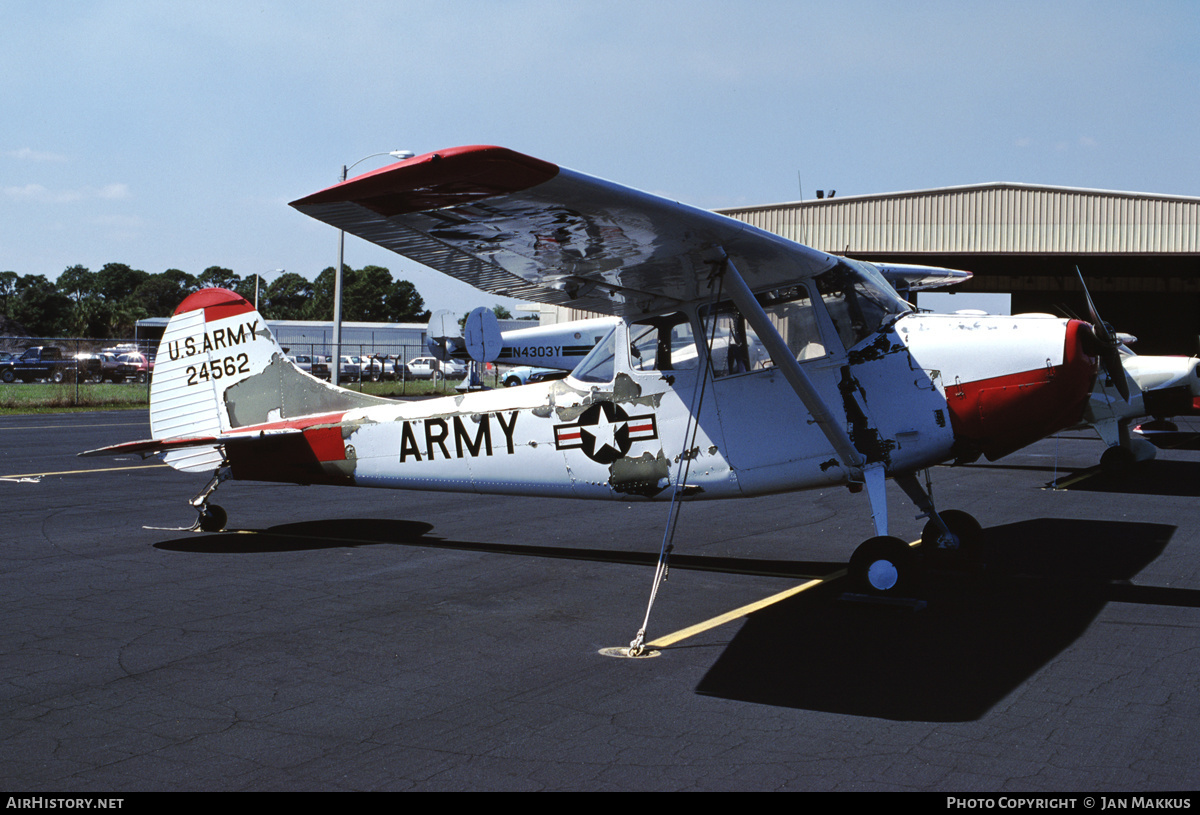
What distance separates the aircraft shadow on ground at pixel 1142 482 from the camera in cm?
1314

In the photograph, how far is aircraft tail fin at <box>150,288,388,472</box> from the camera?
890 centimetres

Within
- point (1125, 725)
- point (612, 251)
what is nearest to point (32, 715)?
point (612, 251)

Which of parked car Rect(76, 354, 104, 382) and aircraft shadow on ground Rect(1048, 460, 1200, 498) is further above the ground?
parked car Rect(76, 354, 104, 382)

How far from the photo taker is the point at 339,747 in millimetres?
3910

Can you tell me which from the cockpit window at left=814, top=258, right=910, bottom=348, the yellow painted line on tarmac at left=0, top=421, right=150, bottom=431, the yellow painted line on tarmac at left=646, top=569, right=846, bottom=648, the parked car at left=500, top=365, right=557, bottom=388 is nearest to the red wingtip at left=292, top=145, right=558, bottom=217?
the yellow painted line on tarmac at left=646, top=569, right=846, bottom=648

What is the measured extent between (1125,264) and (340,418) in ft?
113

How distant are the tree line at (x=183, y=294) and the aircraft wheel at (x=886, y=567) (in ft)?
334

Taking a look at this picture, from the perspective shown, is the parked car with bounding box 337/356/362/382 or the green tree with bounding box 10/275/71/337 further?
the green tree with bounding box 10/275/71/337

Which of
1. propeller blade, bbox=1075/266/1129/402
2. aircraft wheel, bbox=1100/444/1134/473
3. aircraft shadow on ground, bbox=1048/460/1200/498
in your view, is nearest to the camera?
propeller blade, bbox=1075/266/1129/402

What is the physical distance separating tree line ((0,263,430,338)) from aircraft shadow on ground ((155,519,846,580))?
3835 inches

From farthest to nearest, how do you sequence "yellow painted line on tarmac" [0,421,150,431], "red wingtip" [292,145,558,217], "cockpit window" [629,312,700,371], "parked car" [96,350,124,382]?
"parked car" [96,350,124,382], "yellow painted line on tarmac" [0,421,150,431], "cockpit window" [629,312,700,371], "red wingtip" [292,145,558,217]

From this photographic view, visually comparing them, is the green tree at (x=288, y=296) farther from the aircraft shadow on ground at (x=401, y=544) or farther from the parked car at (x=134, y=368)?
the aircraft shadow on ground at (x=401, y=544)

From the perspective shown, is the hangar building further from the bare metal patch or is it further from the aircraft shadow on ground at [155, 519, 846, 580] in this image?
the bare metal patch

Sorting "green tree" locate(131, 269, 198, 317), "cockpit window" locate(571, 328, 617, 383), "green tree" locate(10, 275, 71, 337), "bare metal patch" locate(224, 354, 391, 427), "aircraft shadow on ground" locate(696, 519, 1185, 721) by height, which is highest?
"green tree" locate(131, 269, 198, 317)
